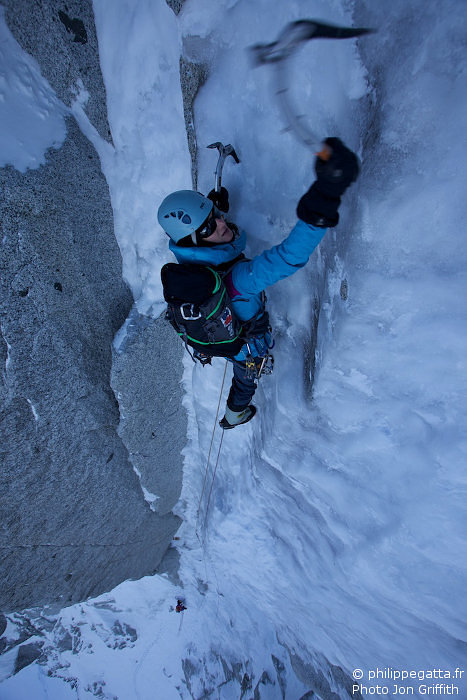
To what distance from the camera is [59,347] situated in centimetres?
242

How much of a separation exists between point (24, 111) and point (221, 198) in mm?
1125

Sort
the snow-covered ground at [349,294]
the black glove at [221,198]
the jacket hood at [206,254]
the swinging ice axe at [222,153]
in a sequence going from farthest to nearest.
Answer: the black glove at [221,198] < the swinging ice axe at [222,153] < the jacket hood at [206,254] < the snow-covered ground at [349,294]

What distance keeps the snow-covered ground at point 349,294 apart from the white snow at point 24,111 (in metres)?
0.36

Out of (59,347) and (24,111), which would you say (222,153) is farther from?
(59,347)

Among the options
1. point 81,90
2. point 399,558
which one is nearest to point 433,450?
point 399,558

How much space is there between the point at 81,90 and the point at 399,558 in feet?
11.2

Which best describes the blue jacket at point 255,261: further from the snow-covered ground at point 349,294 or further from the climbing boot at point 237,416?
the climbing boot at point 237,416

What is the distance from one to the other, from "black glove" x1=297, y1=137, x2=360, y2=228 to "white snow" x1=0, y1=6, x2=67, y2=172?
1.56 meters

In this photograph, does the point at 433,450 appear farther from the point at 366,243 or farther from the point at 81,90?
the point at 81,90

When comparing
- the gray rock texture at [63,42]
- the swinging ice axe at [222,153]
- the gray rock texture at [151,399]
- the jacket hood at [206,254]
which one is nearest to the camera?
the gray rock texture at [63,42]

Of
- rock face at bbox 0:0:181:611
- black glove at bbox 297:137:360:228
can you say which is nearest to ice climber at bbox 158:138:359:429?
black glove at bbox 297:137:360:228

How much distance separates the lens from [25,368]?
7.48 ft

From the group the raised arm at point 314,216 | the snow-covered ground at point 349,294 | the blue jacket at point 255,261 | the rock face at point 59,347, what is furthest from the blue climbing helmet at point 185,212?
the rock face at point 59,347

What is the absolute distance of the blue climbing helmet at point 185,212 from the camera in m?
1.78
